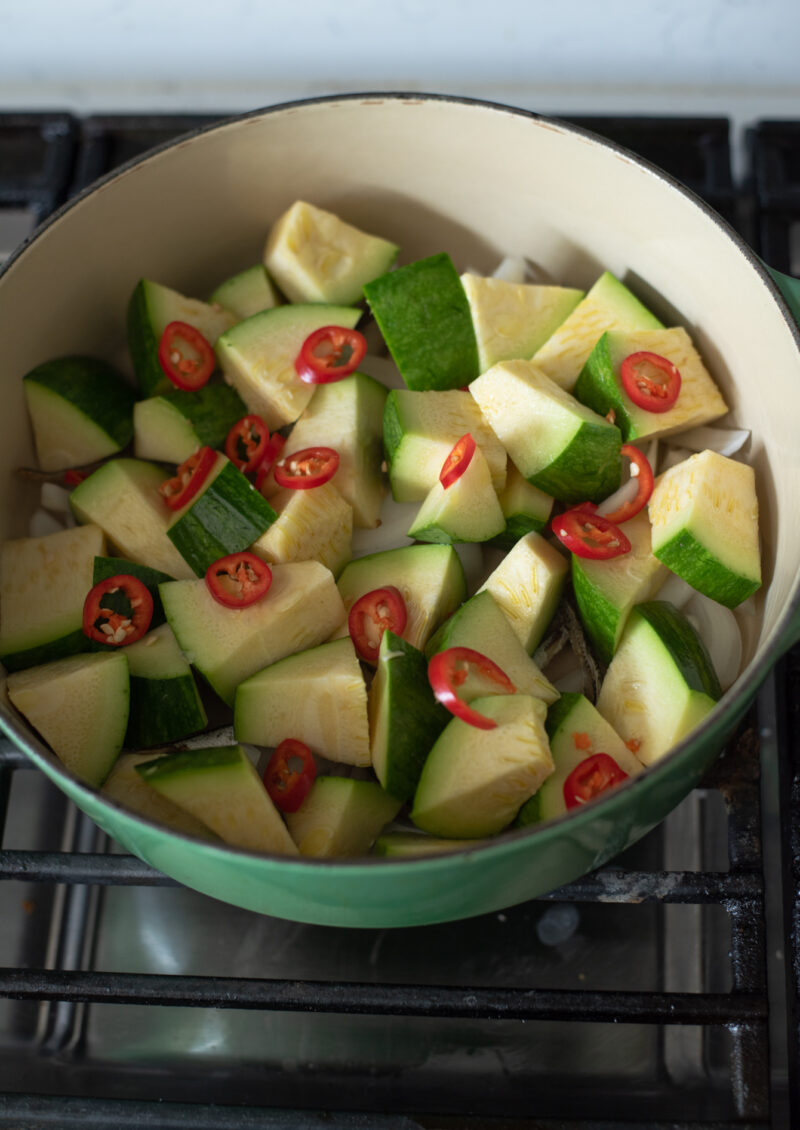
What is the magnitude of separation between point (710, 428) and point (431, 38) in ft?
3.25

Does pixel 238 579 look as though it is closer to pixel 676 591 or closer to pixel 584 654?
pixel 584 654

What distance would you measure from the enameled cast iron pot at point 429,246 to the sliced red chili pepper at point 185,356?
14 cm

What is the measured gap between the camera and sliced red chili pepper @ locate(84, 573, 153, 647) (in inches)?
52.8

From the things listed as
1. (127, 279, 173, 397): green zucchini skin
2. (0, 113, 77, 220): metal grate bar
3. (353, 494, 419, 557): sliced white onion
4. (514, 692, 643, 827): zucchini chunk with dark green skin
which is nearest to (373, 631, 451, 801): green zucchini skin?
(514, 692, 643, 827): zucchini chunk with dark green skin

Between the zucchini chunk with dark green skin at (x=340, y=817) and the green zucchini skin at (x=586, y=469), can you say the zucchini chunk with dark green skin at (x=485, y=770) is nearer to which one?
the zucchini chunk with dark green skin at (x=340, y=817)

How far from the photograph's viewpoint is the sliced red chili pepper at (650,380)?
1.38m

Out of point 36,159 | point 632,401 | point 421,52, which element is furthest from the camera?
point 421,52

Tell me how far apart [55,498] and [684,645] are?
0.91 m

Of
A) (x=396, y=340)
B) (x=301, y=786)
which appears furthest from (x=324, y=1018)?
(x=396, y=340)

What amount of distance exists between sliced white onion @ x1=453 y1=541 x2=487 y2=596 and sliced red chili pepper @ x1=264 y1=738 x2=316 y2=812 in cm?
33

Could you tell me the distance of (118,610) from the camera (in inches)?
53.4

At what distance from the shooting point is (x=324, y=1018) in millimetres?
1396

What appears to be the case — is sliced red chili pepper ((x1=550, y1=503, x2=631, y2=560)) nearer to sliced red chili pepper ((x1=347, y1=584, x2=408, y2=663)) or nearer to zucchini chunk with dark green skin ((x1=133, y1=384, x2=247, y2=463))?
sliced red chili pepper ((x1=347, y1=584, x2=408, y2=663))

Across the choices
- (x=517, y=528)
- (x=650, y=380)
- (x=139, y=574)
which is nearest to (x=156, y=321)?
(x=139, y=574)
